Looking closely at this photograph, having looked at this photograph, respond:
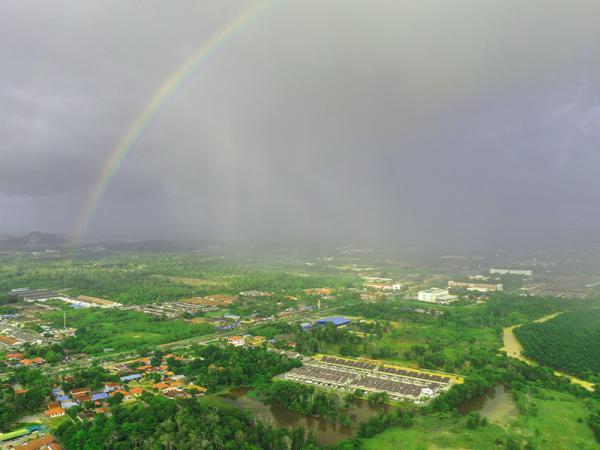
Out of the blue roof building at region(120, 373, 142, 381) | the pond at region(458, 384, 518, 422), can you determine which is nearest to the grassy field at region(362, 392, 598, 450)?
the pond at region(458, 384, 518, 422)

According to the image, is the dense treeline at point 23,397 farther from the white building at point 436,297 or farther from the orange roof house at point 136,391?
the white building at point 436,297

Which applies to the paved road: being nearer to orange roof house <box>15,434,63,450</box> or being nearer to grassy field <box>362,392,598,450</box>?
orange roof house <box>15,434,63,450</box>

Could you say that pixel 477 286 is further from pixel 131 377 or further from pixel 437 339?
pixel 131 377

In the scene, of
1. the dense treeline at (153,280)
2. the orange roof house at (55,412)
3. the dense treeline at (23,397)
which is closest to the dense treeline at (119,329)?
the dense treeline at (23,397)

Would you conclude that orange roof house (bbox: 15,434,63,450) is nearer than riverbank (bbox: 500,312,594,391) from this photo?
Yes

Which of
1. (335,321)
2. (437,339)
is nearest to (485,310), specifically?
(437,339)

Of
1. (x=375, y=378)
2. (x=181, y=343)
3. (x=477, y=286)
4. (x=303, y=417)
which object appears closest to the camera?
(x=303, y=417)

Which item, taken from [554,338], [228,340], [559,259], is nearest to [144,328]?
[228,340]
